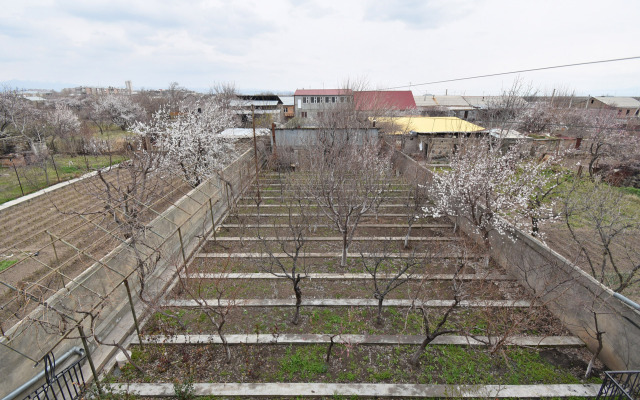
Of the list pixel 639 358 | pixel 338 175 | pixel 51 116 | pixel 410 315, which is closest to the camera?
pixel 639 358

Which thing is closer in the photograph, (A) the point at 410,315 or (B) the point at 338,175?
(A) the point at 410,315

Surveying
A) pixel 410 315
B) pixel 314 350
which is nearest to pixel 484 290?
pixel 410 315

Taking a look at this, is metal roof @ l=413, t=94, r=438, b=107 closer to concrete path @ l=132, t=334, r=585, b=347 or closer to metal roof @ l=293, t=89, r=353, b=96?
metal roof @ l=293, t=89, r=353, b=96

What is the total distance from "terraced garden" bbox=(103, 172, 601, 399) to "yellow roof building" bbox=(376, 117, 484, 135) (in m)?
15.4

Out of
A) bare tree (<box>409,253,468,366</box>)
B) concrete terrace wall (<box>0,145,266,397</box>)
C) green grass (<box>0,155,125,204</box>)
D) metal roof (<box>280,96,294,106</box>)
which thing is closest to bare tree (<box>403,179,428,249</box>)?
bare tree (<box>409,253,468,366</box>)

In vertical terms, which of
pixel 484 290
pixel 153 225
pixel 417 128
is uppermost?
pixel 417 128

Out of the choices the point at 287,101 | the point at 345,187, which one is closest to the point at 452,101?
the point at 287,101

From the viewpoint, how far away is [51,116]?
35.3m

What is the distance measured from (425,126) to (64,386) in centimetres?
2564

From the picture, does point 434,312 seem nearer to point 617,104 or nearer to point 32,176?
point 32,176

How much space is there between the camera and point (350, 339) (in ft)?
22.6

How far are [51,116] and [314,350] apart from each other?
44.3m

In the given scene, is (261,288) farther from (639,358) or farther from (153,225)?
(639,358)

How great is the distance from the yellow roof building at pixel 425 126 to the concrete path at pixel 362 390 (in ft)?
63.0
